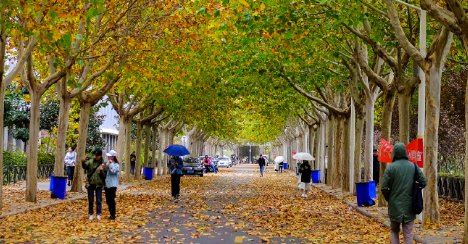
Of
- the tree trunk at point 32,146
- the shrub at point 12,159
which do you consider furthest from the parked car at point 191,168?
the tree trunk at point 32,146

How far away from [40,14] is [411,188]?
33.6ft

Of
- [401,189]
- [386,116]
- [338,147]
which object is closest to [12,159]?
[338,147]

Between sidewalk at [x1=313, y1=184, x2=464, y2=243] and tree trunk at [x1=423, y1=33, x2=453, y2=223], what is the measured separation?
45cm

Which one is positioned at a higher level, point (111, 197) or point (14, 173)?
point (14, 173)

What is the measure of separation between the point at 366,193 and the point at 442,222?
5018 millimetres

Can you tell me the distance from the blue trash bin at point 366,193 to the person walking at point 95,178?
28.2 ft

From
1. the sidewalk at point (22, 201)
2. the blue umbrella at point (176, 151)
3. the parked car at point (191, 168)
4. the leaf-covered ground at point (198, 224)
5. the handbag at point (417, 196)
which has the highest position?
the blue umbrella at point (176, 151)

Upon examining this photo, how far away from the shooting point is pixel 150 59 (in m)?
24.5

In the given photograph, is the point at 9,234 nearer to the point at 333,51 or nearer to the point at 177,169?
the point at 177,169

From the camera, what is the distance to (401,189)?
1016cm

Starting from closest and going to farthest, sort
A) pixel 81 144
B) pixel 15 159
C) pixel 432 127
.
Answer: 1. pixel 432 127
2. pixel 81 144
3. pixel 15 159

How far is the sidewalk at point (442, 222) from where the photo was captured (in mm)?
13586

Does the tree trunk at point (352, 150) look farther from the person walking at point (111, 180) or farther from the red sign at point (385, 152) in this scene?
the person walking at point (111, 180)

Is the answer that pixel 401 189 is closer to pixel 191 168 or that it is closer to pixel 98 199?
pixel 98 199
